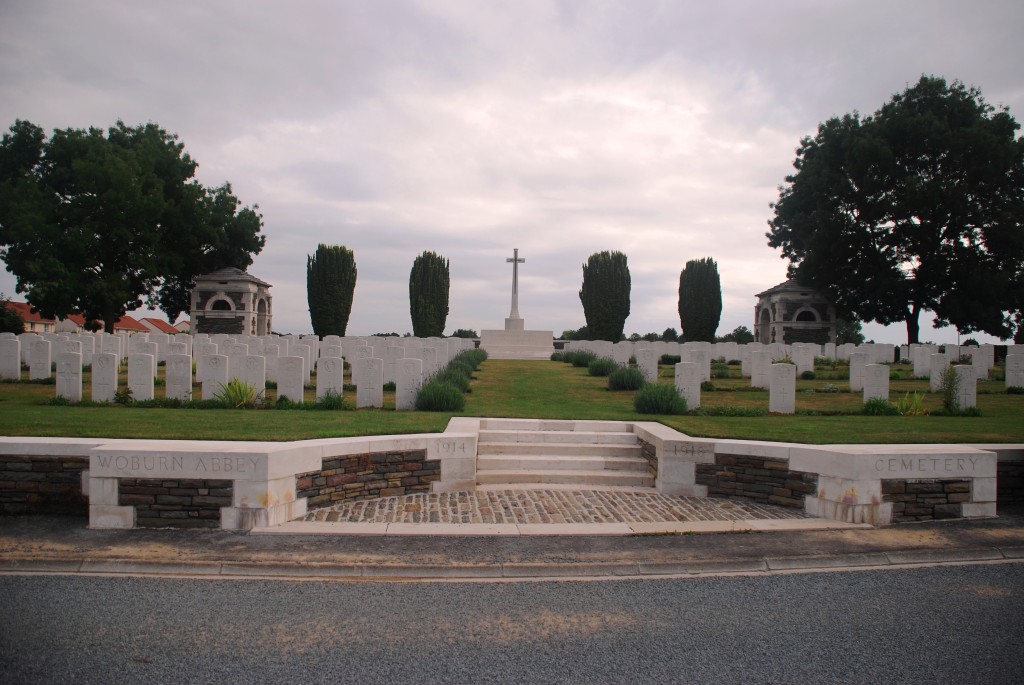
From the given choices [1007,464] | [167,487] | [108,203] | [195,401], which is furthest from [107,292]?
[1007,464]

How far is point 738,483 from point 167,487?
5.42 meters

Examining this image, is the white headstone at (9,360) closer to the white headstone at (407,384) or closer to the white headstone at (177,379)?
the white headstone at (177,379)

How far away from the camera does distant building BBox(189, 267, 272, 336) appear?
37.8m

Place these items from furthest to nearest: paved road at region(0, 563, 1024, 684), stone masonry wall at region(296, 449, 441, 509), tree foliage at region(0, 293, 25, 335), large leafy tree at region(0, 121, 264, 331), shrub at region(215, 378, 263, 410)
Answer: tree foliage at region(0, 293, 25, 335), large leafy tree at region(0, 121, 264, 331), shrub at region(215, 378, 263, 410), stone masonry wall at region(296, 449, 441, 509), paved road at region(0, 563, 1024, 684)

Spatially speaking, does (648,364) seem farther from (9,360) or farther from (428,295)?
(428,295)

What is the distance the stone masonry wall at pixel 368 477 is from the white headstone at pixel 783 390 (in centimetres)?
640

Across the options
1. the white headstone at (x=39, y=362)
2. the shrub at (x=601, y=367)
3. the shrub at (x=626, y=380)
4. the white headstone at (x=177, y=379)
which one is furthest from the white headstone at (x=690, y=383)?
the white headstone at (x=39, y=362)

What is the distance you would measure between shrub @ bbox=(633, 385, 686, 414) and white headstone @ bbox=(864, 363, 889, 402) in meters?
3.27

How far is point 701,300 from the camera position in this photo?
137 feet

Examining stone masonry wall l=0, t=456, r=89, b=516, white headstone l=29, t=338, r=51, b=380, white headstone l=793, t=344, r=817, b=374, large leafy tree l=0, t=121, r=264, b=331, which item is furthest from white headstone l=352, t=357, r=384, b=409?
large leafy tree l=0, t=121, r=264, b=331

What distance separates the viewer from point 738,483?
705cm

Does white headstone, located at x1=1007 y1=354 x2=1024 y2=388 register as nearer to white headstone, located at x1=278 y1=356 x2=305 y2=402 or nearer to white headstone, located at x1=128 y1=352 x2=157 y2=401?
white headstone, located at x1=278 y1=356 x2=305 y2=402

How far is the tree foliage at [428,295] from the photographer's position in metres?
43.0

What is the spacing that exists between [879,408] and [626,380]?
16.6ft
